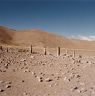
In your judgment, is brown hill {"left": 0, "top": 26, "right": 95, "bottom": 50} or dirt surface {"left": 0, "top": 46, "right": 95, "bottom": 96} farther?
brown hill {"left": 0, "top": 26, "right": 95, "bottom": 50}

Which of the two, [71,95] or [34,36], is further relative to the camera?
[34,36]

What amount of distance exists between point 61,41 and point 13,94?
304 feet

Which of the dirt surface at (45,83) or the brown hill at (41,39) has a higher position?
the brown hill at (41,39)

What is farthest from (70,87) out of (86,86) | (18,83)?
(18,83)

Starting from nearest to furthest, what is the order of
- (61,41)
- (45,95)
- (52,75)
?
1. (45,95)
2. (52,75)
3. (61,41)

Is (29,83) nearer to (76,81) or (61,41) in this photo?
(76,81)

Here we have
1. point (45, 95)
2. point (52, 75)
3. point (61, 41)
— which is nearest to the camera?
point (45, 95)

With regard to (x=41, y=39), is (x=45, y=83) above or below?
below

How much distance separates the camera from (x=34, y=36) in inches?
4033

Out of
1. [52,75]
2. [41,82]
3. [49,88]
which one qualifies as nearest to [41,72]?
[52,75]

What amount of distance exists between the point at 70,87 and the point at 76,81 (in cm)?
102

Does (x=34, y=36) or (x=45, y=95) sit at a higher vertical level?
(x=34, y=36)

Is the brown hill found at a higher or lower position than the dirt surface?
higher

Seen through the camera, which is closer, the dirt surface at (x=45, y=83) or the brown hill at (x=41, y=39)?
the dirt surface at (x=45, y=83)
